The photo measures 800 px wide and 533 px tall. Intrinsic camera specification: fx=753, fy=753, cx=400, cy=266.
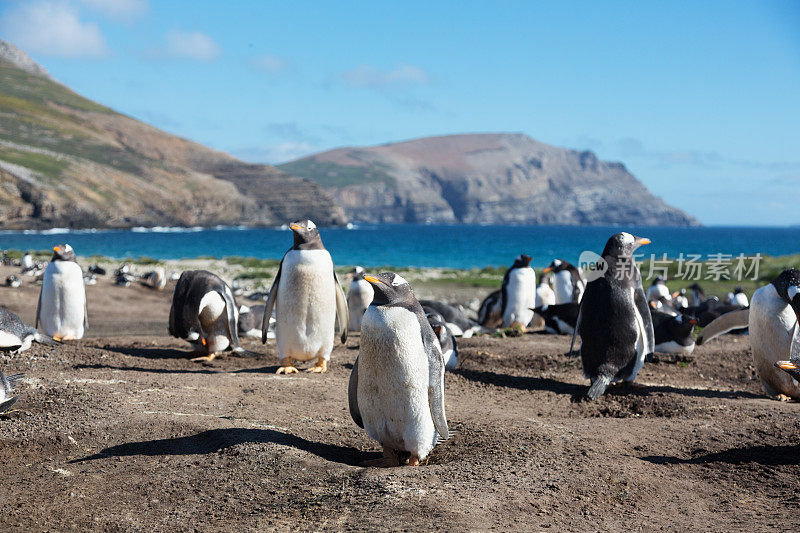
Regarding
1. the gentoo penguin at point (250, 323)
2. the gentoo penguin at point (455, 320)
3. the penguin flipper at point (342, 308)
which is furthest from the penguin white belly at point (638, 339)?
the gentoo penguin at point (250, 323)

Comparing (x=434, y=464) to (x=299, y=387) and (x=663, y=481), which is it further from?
(x=299, y=387)

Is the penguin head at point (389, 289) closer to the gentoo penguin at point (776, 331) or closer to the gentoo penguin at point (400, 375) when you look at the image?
the gentoo penguin at point (400, 375)

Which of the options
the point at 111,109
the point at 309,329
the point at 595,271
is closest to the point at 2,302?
the point at 309,329

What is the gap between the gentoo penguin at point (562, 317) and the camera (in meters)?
11.4

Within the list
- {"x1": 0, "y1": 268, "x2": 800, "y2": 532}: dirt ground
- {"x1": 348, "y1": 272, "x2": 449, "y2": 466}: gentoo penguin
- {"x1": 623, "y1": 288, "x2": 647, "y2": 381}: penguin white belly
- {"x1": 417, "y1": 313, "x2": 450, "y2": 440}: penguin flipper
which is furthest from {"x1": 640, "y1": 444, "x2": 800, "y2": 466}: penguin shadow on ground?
{"x1": 623, "y1": 288, "x2": 647, "y2": 381}: penguin white belly

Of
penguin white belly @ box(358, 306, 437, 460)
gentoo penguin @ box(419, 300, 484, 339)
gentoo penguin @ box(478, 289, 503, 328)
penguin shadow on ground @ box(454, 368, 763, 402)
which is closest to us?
penguin white belly @ box(358, 306, 437, 460)

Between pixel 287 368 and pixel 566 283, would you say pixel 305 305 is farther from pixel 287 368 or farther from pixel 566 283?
pixel 566 283

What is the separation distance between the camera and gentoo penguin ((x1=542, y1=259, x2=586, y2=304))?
1398 cm

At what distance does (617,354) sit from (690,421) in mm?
1391

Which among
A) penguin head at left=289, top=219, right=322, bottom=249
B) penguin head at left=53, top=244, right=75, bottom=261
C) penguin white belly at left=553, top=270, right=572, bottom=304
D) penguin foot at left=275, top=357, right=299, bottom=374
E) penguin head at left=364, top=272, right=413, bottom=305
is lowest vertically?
penguin foot at left=275, top=357, right=299, bottom=374

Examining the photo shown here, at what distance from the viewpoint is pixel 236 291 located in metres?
20.4

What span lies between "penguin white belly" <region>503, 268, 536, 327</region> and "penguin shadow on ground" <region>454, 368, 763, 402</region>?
16.2 feet

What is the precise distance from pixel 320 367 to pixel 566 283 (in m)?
7.18

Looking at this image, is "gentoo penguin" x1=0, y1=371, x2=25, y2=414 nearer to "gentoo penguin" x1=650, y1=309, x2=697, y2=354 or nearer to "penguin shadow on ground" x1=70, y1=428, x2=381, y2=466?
"penguin shadow on ground" x1=70, y1=428, x2=381, y2=466
